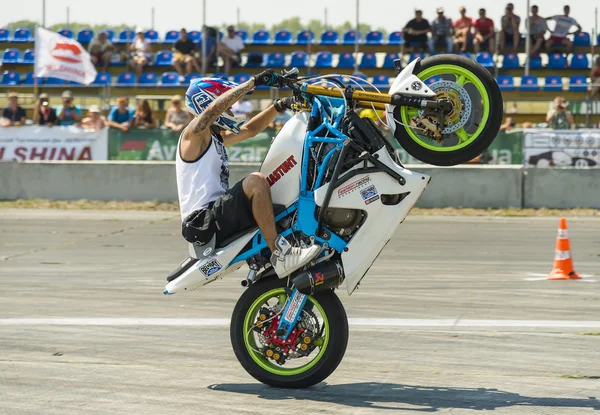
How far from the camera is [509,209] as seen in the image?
18875mm

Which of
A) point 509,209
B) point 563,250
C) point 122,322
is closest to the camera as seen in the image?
point 122,322

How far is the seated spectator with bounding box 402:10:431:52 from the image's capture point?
82.4 feet

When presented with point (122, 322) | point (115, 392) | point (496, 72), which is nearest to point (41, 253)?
point (122, 322)

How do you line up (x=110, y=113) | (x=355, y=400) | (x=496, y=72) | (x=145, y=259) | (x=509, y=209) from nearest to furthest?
(x=355, y=400) < (x=145, y=259) < (x=509, y=209) < (x=110, y=113) < (x=496, y=72)

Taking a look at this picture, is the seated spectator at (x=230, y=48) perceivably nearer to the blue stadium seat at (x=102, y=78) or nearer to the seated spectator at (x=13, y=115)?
the blue stadium seat at (x=102, y=78)

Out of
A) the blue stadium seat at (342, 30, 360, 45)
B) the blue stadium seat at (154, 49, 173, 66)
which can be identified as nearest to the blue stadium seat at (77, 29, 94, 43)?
the blue stadium seat at (154, 49, 173, 66)

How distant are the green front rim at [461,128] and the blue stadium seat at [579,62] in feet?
63.6

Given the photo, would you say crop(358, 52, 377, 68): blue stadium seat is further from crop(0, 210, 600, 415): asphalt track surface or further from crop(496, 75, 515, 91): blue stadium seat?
crop(0, 210, 600, 415): asphalt track surface

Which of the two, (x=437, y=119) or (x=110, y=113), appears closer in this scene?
(x=437, y=119)

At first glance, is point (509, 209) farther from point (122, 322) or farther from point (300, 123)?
point (300, 123)

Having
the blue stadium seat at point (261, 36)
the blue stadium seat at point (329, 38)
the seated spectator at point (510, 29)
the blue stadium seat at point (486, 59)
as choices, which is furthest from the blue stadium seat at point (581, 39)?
the blue stadium seat at point (261, 36)

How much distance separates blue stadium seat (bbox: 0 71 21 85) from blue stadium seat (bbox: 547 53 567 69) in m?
13.4

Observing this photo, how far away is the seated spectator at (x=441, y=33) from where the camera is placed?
2484 cm

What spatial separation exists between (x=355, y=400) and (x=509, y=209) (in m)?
13.0
